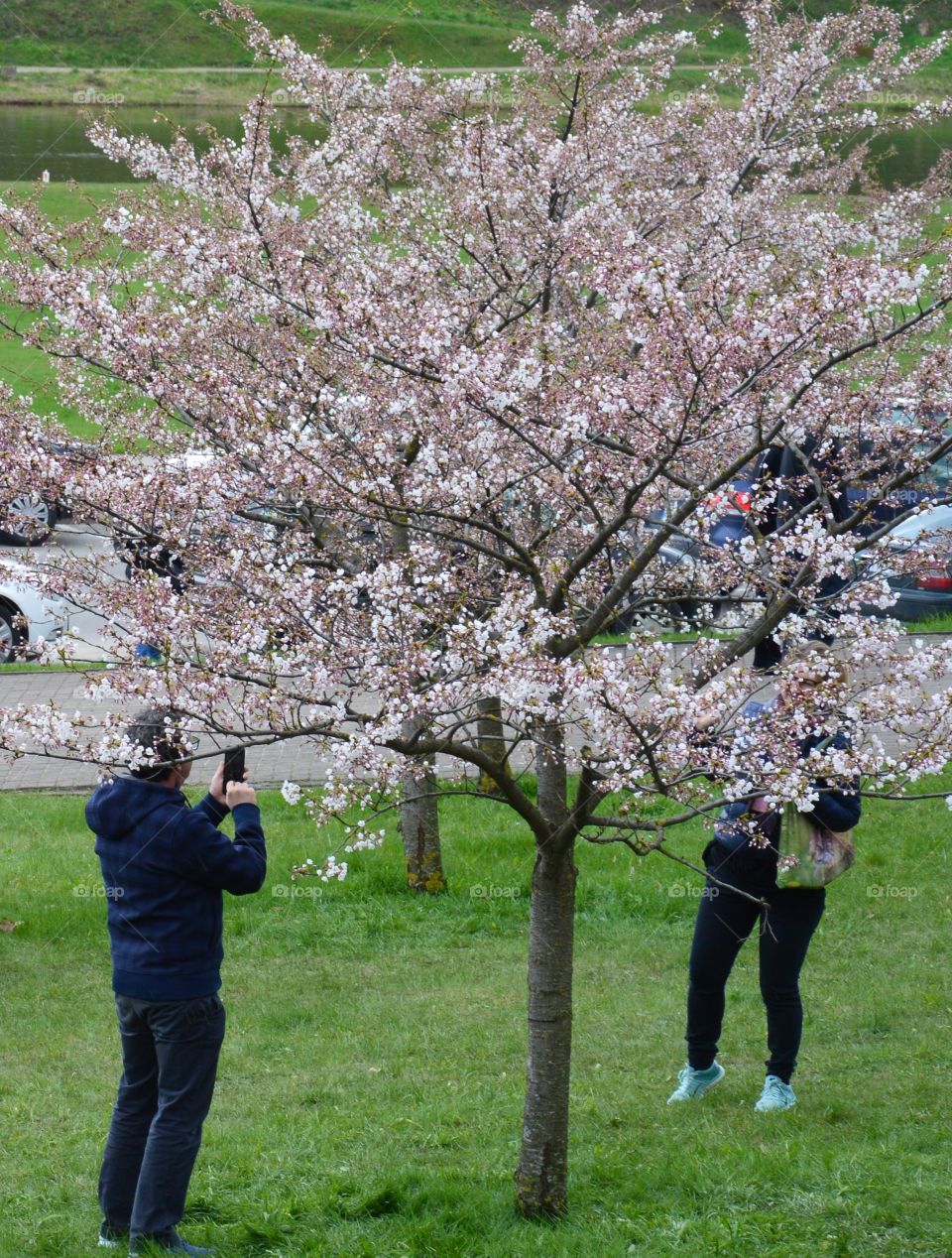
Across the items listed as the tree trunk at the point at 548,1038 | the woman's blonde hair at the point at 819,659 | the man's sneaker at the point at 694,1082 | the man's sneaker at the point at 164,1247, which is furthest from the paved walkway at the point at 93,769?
the man's sneaker at the point at 164,1247

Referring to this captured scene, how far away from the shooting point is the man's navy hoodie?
4.39 meters

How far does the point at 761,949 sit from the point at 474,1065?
167 cm

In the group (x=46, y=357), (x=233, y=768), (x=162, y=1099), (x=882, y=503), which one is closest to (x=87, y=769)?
(x=233, y=768)

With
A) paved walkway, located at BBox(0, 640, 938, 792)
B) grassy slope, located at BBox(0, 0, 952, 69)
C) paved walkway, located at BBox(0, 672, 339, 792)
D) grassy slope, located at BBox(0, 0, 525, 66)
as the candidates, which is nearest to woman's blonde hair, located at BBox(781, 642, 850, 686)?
paved walkway, located at BBox(0, 640, 938, 792)

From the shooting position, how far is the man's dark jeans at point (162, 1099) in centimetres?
442

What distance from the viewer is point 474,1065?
662cm

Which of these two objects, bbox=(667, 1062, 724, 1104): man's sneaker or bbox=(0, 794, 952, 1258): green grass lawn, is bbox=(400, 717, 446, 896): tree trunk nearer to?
bbox=(0, 794, 952, 1258): green grass lawn

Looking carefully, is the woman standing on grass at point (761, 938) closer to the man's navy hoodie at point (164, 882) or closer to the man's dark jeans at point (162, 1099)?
the man's navy hoodie at point (164, 882)

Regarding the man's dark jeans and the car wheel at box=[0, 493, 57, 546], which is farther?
the car wheel at box=[0, 493, 57, 546]

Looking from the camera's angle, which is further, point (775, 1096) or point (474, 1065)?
point (474, 1065)

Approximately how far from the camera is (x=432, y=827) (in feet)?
29.4

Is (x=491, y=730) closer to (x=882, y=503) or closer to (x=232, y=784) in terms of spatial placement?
(x=232, y=784)

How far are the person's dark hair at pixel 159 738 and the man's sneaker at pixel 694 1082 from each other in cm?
271

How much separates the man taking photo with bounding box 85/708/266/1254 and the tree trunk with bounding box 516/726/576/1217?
989 millimetres
